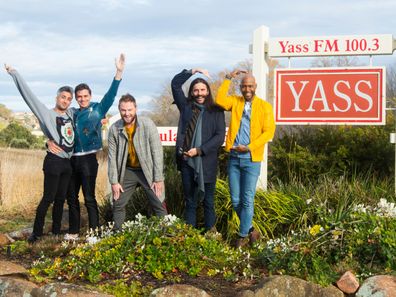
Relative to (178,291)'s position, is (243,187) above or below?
above

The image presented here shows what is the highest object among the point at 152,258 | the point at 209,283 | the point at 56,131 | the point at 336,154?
the point at 56,131

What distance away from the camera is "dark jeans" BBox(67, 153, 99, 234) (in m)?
7.28

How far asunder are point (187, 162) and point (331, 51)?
318 cm

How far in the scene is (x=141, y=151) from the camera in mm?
6664

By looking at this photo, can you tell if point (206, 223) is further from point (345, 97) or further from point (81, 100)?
point (345, 97)

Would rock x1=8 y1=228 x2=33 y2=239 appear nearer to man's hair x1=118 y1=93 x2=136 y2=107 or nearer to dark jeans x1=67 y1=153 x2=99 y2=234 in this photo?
dark jeans x1=67 y1=153 x2=99 y2=234

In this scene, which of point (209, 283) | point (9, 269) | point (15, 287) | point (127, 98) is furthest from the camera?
point (127, 98)

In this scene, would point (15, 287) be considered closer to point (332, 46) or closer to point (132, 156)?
point (132, 156)

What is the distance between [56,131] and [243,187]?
2.27m

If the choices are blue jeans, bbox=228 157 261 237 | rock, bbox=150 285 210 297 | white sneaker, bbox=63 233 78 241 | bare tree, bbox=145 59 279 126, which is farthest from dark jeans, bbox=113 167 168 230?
bare tree, bbox=145 59 279 126

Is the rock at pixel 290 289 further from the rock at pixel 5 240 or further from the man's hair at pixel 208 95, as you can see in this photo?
the rock at pixel 5 240

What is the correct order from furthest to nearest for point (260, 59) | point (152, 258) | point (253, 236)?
point (260, 59) < point (253, 236) < point (152, 258)

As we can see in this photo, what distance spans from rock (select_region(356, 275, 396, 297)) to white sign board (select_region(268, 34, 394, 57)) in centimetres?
439

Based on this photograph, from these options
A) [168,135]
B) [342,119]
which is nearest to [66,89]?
[168,135]
